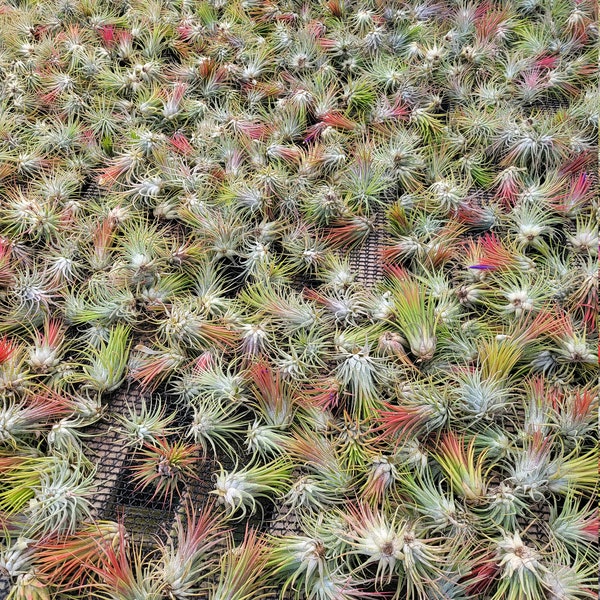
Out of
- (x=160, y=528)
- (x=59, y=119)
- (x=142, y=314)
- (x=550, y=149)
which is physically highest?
(x=59, y=119)

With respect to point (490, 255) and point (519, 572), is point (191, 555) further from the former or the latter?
point (490, 255)

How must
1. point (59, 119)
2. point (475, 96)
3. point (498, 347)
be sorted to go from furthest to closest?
1. point (59, 119)
2. point (475, 96)
3. point (498, 347)

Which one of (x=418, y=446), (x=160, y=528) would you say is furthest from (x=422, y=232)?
(x=160, y=528)

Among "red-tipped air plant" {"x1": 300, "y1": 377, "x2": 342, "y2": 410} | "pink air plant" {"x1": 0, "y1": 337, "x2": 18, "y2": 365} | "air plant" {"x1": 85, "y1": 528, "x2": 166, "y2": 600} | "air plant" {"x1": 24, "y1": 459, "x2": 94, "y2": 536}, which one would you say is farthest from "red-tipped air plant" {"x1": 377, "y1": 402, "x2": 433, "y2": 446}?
"pink air plant" {"x1": 0, "y1": 337, "x2": 18, "y2": 365}

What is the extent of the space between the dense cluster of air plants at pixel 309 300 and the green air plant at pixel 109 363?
0.03 feet

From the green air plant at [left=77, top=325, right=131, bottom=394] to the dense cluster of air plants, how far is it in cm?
1

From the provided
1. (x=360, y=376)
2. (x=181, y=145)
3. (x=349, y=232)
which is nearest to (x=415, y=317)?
(x=360, y=376)

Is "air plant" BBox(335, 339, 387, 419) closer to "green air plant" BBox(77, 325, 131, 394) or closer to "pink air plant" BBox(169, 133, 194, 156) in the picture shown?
"green air plant" BBox(77, 325, 131, 394)

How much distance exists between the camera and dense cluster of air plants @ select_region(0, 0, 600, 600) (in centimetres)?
122

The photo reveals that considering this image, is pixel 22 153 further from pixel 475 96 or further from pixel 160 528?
pixel 475 96

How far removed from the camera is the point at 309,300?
170 cm

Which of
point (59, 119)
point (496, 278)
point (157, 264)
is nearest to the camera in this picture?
point (496, 278)

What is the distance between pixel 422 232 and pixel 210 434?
98 centimetres

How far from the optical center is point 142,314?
1718 mm
